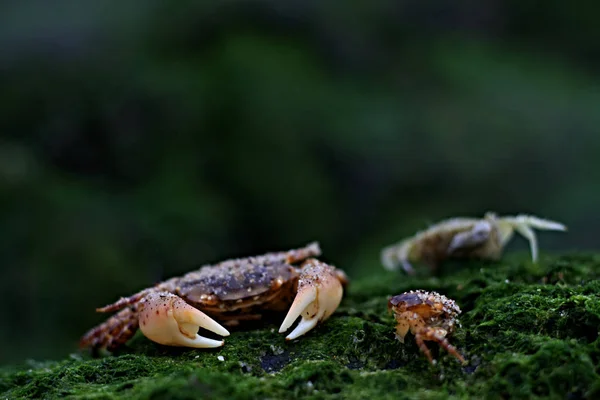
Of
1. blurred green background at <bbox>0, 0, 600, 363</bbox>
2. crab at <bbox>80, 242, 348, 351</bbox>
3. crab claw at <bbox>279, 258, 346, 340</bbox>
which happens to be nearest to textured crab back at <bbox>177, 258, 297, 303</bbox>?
crab at <bbox>80, 242, 348, 351</bbox>

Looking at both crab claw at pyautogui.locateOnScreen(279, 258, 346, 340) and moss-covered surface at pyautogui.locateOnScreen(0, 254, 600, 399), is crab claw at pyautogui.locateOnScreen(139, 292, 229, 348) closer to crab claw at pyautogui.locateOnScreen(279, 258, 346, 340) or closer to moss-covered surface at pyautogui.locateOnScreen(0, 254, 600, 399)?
moss-covered surface at pyautogui.locateOnScreen(0, 254, 600, 399)

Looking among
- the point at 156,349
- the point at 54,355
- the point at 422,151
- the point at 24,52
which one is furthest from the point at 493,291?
the point at 24,52

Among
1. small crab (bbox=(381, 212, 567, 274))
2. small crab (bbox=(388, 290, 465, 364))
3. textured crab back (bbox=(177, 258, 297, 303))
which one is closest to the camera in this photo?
small crab (bbox=(388, 290, 465, 364))

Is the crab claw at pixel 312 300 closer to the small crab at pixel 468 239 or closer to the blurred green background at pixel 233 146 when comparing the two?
the small crab at pixel 468 239

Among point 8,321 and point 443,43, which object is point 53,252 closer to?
point 8,321

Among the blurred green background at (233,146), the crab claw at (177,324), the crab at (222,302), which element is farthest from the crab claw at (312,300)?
the blurred green background at (233,146)

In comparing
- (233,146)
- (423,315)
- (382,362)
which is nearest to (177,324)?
(382,362)

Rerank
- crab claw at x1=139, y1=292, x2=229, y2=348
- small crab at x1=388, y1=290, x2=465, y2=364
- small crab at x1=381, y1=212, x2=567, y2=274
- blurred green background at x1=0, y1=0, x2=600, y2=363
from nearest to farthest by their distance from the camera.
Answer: small crab at x1=388, y1=290, x2=465, y2=364 < crab claw at x1=139, y1=292, x2=229, y2=348 < small crab at x1=381, y1=212, x2=567, y2=274 < blurred green background at x1=0, y1=0, x2=600, y2=363
